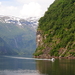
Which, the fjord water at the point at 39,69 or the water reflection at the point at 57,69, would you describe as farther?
the fjord water at the point at 39,69

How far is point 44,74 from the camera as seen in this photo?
271 feet

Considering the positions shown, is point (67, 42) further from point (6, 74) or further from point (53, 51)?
point (6, 74)

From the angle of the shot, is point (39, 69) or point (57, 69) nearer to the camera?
point (57, 69)

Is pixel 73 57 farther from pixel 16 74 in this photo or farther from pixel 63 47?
pixel 16 74

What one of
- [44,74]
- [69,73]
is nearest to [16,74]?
[44,74]

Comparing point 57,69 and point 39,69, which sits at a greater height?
point 57,69

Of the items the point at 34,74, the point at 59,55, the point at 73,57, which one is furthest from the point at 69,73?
the point at 59,55

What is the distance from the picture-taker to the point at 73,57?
184750 millimetres

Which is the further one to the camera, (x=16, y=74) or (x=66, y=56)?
(x=66, y=56)

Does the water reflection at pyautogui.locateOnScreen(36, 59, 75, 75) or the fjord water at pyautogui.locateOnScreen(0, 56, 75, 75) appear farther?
the fjord water at pyautogui.locateOnScreen(0, 56, 75, 75)

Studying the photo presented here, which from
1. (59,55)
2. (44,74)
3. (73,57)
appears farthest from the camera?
(59,55)

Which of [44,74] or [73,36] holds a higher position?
[73,36]

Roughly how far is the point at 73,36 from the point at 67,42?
6426 millimetres

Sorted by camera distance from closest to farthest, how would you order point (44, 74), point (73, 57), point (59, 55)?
point (44, 74) < point (73, 57) < point (59, 55)
